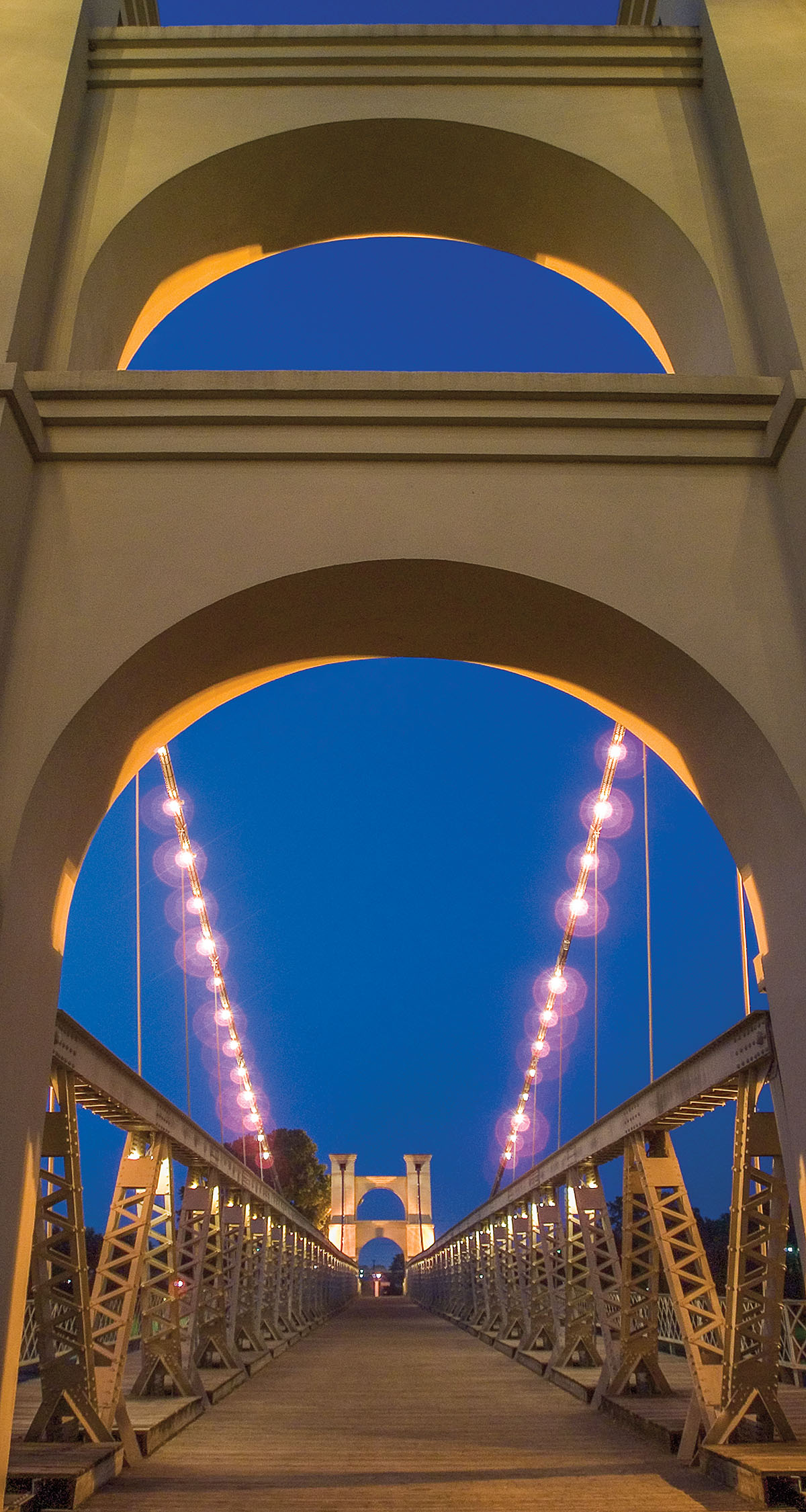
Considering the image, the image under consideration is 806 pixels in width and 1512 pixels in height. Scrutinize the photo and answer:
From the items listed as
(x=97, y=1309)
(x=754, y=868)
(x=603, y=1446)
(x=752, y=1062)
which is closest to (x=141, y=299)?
(x=754, y=868)

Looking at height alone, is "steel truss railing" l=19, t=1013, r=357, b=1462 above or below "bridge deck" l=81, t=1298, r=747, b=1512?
above

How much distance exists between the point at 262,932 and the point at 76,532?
465ft

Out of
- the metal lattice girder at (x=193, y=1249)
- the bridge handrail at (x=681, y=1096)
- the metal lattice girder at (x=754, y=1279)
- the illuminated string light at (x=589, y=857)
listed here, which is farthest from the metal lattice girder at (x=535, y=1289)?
the metal lattice girder at (x=754, y=1279)

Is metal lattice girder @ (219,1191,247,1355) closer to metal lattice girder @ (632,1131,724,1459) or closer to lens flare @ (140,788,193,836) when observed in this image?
metal lattice girder @ (632,1131,724,1459)

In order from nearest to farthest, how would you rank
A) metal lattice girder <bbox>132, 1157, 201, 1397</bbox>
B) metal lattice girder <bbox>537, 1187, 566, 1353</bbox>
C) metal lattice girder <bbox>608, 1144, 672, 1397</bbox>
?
1. metal lattice girder <bbox>608, 1144, 672, 1397</bbox>
2. metal lattice girder <bbox>132, 1157, 201, 1397</bbox>
3. metal lattice girder <bbox>537, 1187, 566, 1353</bbox>

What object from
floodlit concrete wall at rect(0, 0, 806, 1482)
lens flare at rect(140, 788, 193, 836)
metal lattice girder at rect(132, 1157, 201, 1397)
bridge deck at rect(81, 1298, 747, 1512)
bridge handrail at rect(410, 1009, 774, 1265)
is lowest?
bridge deck at rect(81, 1298, 747, 1512)

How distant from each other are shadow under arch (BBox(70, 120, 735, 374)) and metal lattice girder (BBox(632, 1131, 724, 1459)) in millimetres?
4654

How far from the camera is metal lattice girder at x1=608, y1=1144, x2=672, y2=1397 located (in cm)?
741

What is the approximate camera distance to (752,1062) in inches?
186

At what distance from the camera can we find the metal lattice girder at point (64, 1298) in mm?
5227

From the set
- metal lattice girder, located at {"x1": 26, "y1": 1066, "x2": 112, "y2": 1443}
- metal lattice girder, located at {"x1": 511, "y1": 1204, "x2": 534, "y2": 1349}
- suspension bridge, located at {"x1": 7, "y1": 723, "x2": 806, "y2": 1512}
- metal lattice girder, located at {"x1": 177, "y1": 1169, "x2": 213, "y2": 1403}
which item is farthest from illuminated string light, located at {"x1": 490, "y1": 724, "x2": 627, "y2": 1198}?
metal lattice girder, located at {"x1": 177, "y1": 1169, "x2": 213, "y2": 1403}

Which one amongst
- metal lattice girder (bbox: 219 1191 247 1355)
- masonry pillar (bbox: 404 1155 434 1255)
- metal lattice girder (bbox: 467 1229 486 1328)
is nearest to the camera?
metal lattice girder (bbox: 219 1191 247 1355)

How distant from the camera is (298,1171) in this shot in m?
45.8

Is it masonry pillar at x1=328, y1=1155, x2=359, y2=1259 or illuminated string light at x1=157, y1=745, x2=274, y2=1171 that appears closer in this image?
illuminated string light at x1=157, y1=745, x2=274, y2=1171
